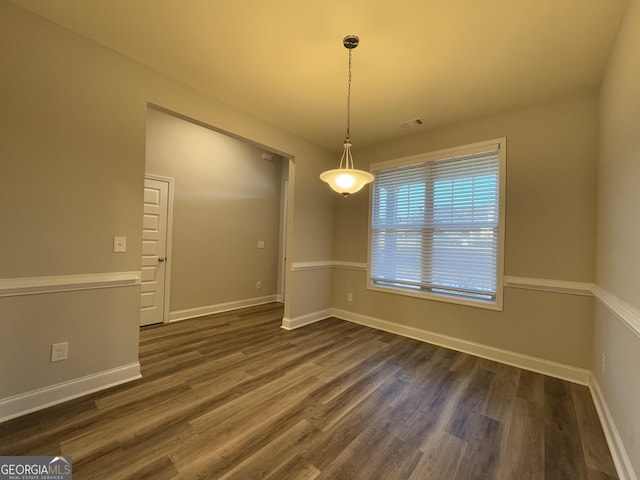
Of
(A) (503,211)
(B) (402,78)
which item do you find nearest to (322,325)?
(A) (503,211)

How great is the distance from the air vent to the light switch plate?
3.26 metres

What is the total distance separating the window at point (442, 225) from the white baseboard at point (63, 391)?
3.07 metres

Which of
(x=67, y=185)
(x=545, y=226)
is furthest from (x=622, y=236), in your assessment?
(x=67, y=185)

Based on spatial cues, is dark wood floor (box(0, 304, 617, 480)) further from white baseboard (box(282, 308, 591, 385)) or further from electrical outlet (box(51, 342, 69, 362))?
electrical outlet (box(51, 342, 69, 362))

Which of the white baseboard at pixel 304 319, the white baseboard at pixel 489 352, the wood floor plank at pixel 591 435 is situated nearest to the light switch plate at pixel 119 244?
the white baseboard at pixel 304 319

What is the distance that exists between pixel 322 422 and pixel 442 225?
2576 mm

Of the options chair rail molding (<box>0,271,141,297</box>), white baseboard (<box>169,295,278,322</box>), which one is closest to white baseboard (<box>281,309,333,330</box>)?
white baseboard (<box>169,295,278,322</box>)

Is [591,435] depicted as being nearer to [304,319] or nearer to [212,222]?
[304,319]

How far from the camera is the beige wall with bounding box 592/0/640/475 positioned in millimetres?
1440

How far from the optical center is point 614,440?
5.35 feet

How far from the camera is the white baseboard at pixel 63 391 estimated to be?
1.78 metres

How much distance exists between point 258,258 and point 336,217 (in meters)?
1.79

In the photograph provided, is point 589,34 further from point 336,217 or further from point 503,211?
point 336,217

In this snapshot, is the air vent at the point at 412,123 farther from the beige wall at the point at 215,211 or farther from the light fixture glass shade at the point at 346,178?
the beige wall at the point at 215,211
